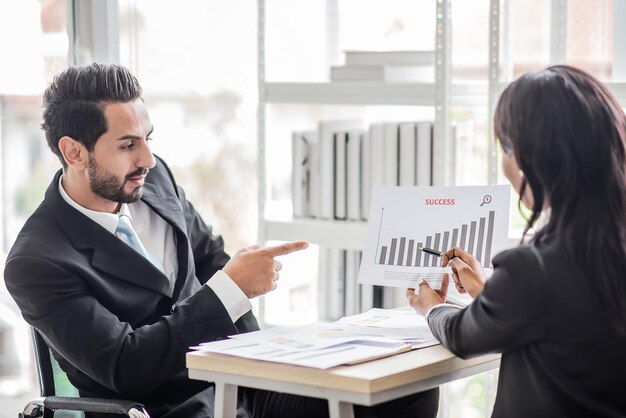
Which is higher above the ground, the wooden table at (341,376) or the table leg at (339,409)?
the wooden table at (341,376)

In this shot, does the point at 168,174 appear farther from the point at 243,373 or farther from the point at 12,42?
the point at 12,42

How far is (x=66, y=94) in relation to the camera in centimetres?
214

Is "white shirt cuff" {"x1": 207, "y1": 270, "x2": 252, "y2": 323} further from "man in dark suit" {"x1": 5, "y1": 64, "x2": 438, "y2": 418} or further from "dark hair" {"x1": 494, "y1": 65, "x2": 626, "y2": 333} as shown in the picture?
"dark hair" {"x1": 494, "y1": 65, "x2": 626, "y2": 333}

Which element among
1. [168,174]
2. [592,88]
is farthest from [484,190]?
[168,174]

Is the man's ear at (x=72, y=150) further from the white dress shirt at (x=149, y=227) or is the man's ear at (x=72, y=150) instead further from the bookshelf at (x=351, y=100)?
the bookshelf at (x=351, y=100)

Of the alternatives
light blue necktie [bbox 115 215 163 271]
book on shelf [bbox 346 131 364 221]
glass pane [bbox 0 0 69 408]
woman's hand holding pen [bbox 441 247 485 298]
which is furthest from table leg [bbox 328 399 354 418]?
glass pane [bbox 0 0 69 408]

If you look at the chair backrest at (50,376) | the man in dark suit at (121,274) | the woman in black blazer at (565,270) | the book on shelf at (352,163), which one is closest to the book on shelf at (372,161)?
the book on shelf at (352,163)

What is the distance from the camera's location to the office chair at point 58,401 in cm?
181

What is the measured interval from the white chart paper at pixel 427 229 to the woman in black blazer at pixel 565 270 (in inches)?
13.7

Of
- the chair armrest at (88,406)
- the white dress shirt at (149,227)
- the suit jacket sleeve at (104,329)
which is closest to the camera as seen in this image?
the chair armrest at (88,406)

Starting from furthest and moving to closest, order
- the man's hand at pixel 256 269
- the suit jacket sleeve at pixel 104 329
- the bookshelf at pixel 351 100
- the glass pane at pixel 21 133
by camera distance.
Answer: the glass pane at pixel 21 133, the bookshelf at pixel 351 100, the man's hand at pixel 256 269, the suit jacket sleeve at pixel 104 329

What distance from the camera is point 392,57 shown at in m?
2.81

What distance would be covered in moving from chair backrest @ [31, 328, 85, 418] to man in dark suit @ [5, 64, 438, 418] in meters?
0.02

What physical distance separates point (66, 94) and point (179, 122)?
155cm
